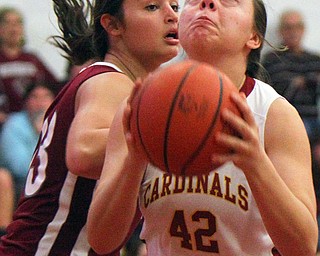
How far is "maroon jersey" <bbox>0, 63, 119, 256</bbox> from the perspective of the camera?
12.0 ft

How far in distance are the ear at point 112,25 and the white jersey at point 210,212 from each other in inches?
32.4

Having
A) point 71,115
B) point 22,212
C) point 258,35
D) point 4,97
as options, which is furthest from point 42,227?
point 4,97

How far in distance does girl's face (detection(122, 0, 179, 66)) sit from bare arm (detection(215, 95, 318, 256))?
27.5 inches

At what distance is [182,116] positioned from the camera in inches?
104

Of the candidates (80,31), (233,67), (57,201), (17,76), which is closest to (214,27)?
(233,67)

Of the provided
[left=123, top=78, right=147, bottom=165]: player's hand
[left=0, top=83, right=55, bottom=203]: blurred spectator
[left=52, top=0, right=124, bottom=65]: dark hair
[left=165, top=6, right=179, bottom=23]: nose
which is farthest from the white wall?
[left=123, top=78, right=147, bottom=165]: player's hand

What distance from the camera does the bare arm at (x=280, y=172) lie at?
2656mm

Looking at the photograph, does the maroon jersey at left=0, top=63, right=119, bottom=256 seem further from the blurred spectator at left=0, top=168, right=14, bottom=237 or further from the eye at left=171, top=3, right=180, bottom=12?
the blurred spectator at left=0, top=168, right=14, bottom=237

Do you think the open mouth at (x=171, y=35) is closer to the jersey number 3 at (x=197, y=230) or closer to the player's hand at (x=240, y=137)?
the jersey number 3 at (x=197, y=230)

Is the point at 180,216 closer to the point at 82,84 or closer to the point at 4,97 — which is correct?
the point at 82,84

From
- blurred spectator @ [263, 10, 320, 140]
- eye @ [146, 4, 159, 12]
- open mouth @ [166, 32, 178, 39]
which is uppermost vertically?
eye @ [146, 4, 159, 12]

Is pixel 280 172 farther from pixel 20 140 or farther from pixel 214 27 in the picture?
pixel 20 140

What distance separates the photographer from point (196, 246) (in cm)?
313

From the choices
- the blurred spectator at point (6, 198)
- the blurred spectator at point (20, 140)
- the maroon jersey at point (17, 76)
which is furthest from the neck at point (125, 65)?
the maroon jersey at point (17, 76)
